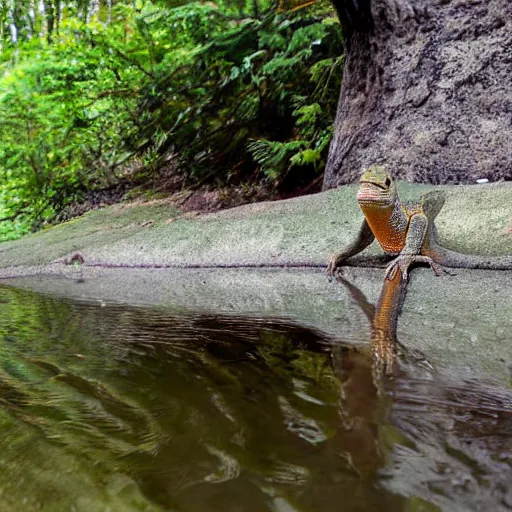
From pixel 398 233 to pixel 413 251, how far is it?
234 millimetres

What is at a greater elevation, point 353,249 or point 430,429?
point 430,429

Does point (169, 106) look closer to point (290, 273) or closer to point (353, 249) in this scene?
point (290, 273)

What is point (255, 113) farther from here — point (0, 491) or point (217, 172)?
point (0, 491)

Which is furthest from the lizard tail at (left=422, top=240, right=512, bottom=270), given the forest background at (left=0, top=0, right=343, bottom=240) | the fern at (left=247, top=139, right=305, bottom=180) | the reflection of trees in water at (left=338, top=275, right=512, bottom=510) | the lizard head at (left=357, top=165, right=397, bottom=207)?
the fern at (left=247, top=139, right=305, bottom=180)

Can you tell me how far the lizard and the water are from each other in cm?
158

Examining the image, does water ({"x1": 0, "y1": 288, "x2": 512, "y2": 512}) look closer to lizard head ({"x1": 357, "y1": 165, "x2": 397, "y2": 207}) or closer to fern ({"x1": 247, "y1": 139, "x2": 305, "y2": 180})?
lizard head ({"x1": 357, "y1": 165, "x2": 397, "y2": 207})

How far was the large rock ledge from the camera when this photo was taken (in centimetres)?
209

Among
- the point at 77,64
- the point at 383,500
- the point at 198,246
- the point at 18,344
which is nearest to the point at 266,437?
the point at 383,500

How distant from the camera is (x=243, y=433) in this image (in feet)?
4.00

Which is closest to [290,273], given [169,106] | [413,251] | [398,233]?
[398,233]

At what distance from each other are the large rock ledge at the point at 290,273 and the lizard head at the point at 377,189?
0.48m

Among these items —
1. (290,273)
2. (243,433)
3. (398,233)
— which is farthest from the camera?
(290,273)

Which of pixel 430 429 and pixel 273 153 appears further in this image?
pixel 273 153

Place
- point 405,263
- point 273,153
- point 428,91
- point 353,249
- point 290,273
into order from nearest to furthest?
point 405,263 → point 353,249 → point 290,273 → point 428,91 → point 273,153
